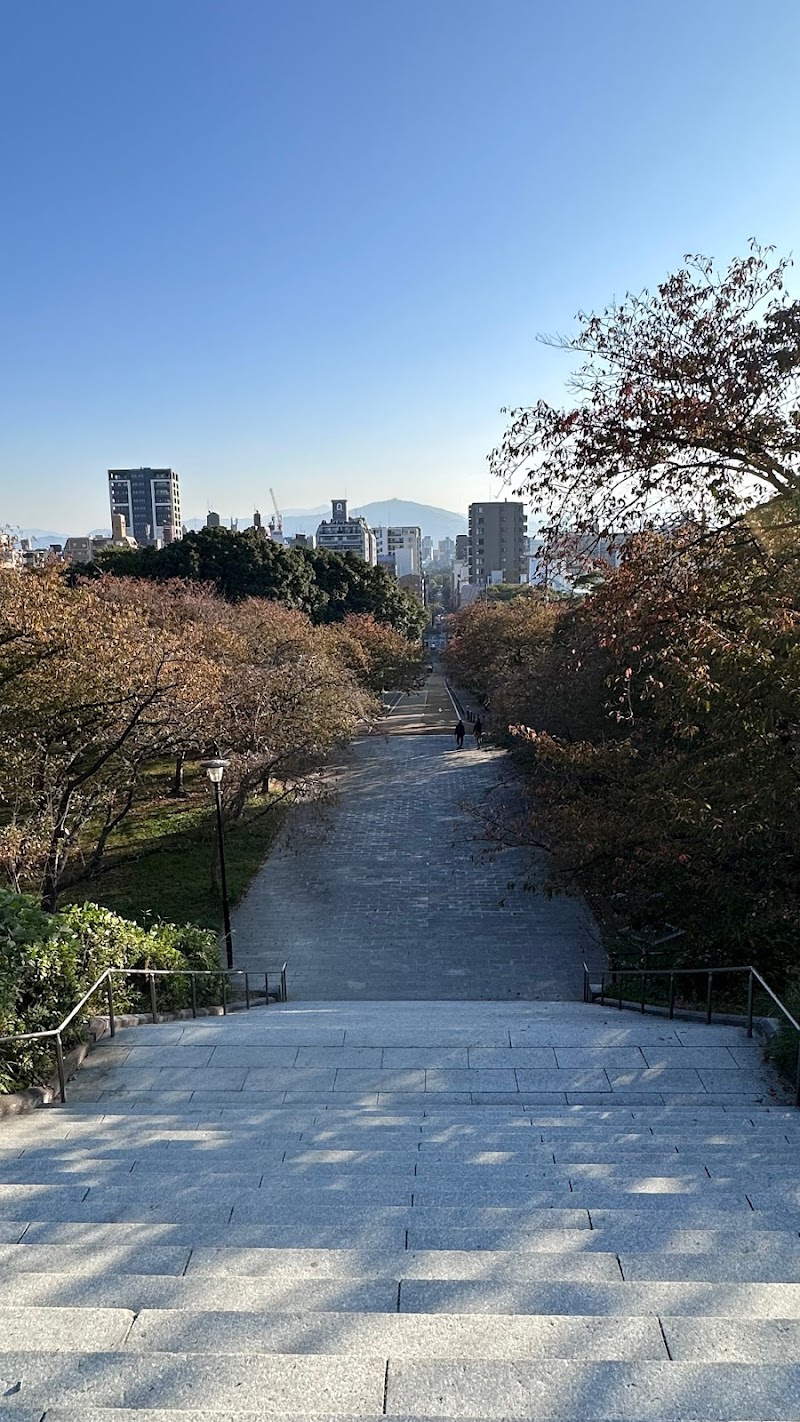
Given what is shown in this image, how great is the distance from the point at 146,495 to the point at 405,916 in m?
166

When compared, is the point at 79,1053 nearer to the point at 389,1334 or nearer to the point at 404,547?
the point at 389,1334

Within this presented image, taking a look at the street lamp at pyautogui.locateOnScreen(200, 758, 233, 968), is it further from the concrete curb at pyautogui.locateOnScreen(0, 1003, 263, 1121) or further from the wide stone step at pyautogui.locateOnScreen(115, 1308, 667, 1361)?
the wide stone step at pyautogui.locateOnScreen(115, 1308, 667, 1361)

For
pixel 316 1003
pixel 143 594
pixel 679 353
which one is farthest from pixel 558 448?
pixel 143 594

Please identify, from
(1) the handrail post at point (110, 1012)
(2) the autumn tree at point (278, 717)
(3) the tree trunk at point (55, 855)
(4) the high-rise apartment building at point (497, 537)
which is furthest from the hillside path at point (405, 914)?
(4) the high-rise apartment building at point (497, 537)

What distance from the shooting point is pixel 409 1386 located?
226 centimetres

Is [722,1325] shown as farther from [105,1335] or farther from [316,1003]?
[316,1003]

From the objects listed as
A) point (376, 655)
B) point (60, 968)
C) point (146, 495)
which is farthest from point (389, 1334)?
point (146, 495)

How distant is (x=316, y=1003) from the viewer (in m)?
10.2

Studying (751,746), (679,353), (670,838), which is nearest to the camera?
(679,353)

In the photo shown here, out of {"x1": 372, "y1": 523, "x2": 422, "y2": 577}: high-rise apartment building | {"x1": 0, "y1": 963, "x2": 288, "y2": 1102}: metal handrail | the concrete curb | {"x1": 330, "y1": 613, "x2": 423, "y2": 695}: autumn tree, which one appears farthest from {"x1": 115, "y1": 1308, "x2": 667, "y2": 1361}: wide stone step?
{"x1": 372, "y1": 523, "x2": 422, "y2": 577}: high-rise apartment building

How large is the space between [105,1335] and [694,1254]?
213cm

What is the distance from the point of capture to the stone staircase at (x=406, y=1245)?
7.39ft

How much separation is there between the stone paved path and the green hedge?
2742mm

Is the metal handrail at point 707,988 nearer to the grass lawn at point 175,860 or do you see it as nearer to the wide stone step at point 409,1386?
the wide stone step at point 409,1386
